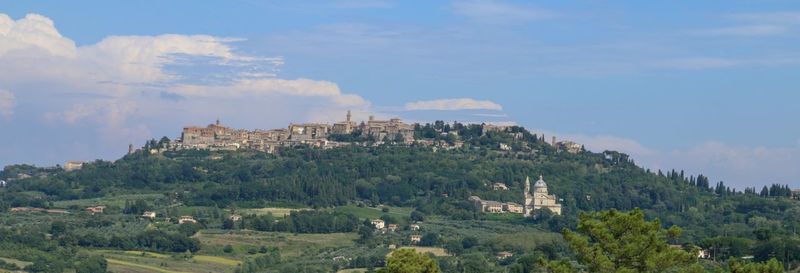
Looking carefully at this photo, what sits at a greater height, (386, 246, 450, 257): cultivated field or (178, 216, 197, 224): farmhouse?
(178, 216, 197, 224): farmhouse

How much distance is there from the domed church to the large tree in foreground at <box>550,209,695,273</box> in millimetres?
96721

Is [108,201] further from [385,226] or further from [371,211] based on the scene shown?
[385,226]

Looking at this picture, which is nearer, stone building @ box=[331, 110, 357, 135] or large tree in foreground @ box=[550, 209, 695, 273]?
large tree in foreground @ box=[550, 209, 695, 273]

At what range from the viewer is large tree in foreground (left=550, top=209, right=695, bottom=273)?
39125mm

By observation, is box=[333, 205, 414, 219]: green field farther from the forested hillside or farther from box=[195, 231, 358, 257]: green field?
box=[195, 231, 358, 257]: green field

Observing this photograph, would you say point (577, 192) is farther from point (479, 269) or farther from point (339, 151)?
point (479, 269)

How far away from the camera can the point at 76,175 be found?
160 meters

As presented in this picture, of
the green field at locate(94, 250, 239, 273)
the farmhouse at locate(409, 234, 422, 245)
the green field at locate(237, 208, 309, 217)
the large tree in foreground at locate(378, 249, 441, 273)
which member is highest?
the large tree in foreground at locate(378, 249, 441, 273)

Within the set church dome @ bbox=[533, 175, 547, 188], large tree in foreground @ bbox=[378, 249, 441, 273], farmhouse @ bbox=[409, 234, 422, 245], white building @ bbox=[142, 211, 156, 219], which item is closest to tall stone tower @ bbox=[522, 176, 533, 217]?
church dome @ bbox=[533, 175, 547, 188]

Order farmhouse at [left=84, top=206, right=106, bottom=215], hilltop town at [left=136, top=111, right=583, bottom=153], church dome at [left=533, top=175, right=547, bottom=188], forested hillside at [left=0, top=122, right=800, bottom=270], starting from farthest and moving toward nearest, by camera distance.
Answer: hilltop town at [left=136, top=111, right=583, bottom=153] → church dome at [left=533, top=175, right=547, bottom=188] → forested hillside at [left=0, top=122, right=800, bottom=270] → farmhouse at [left=84, top=206, right=106, bottom=215]

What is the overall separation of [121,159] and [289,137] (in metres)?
21.2

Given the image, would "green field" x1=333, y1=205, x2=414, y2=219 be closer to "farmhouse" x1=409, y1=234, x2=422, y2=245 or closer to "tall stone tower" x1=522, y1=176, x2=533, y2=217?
"tall stone tower" x1=522, y1=176, x2=533, y2=217

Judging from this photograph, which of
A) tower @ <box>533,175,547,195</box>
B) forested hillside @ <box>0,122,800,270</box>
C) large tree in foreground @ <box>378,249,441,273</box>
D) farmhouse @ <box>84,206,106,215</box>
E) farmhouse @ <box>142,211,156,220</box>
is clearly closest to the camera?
large tree in foreground @ <box>378,249,441,273</box>

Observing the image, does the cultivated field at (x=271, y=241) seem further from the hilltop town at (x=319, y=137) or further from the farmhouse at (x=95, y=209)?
the hilltop town at (x=319, y=137)
